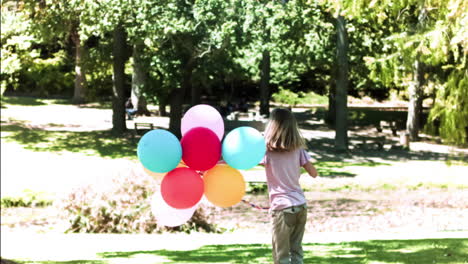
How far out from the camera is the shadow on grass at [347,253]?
6.39m

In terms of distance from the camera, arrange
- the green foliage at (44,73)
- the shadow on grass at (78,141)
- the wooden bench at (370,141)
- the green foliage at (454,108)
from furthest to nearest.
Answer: the green foliage at (44,73) < the wooden bench at (370,141) < the shadow on grass at (78,141) < the green foliage at (454,108)

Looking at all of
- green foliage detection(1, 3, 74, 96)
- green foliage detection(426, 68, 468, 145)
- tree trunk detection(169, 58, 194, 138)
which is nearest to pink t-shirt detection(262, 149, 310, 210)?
green foliage detection(426, 68, 468, 145)

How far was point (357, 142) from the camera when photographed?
928 inches

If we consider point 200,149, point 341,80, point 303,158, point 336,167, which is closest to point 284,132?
point 303,158

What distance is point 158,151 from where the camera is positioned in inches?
185

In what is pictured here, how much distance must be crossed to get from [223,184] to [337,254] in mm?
2538

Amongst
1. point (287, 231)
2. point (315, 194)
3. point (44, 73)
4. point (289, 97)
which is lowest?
point (315, 194)

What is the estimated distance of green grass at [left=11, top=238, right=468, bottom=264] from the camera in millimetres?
6391

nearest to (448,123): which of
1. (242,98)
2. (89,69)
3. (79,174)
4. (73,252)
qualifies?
(73,252)

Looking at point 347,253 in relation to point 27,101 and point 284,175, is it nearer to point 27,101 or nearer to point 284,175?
point 284,175

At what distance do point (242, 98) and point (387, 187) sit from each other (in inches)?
827

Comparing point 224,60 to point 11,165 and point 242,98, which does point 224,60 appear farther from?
point 242,98

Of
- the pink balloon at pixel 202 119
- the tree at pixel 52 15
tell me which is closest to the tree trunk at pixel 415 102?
the tree at pixel 52 15

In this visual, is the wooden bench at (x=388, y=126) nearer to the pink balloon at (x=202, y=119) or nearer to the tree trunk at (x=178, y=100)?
the tree trunk at (x=178, y=100)
